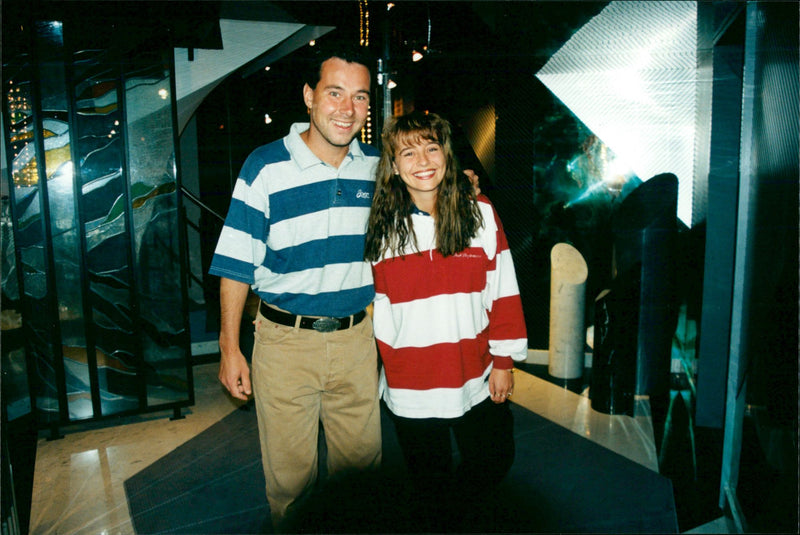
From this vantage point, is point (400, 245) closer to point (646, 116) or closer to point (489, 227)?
point (489, 227)

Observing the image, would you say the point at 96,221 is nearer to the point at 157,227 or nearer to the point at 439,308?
the point at 157,227

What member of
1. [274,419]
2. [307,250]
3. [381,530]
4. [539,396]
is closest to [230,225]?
[307,250]

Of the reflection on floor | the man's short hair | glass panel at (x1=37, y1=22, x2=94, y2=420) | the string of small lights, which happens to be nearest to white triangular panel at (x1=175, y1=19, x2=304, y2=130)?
the string of small lights

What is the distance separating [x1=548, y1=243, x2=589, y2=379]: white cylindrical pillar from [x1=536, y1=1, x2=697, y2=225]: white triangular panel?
0.86 m

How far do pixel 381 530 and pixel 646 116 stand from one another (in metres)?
3.48

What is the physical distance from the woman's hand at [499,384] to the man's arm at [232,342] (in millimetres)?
858

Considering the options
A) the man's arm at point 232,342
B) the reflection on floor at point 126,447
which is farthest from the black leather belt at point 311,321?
the reflection on floor at point 126,447

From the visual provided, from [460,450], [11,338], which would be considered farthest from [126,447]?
[460,450]

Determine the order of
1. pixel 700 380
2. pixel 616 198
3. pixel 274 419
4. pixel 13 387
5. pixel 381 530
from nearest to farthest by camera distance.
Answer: pixel 274 419 < pixel 381 530 < pixel 700 380 < pixel 13 387 < pixel 616 198

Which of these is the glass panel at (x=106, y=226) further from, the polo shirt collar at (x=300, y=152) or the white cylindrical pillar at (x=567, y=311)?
the white cylindrical pillar at (x=567, y=311)

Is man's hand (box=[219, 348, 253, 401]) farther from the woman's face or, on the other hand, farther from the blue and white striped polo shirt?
the woman's face

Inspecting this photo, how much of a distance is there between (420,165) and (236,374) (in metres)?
0.98

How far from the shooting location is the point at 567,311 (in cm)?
396

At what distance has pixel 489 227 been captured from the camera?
1.78 meters
